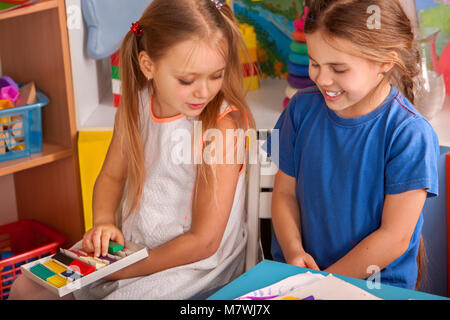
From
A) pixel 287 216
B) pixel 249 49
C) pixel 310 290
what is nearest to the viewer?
pixel 310 290

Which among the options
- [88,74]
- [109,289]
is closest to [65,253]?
[109,289]

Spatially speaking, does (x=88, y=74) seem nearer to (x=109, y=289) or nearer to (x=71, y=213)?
(x=71, y=213)

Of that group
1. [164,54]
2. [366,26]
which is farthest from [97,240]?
[366,26]

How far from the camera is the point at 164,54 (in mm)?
1052

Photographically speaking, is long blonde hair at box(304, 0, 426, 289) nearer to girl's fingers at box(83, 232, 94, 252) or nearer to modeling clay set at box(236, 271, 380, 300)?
modeling clay set at box(236, 271, 380, 300)

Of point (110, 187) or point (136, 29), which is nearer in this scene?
point (136, 29)

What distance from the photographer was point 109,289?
1124mm

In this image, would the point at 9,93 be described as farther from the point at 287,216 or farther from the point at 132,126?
the point at 287,216

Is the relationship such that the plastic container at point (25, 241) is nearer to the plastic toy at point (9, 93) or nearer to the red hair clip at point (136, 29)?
the plastic toy at point (9, 93)

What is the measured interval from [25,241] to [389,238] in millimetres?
1120

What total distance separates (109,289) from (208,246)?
214mm

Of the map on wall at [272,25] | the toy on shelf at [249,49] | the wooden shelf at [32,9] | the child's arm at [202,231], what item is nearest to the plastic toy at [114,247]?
the child's arm at [202,231]

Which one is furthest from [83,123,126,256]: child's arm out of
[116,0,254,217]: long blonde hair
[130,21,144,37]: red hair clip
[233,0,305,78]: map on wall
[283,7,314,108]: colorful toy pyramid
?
[233,0,305,78]: map on wall

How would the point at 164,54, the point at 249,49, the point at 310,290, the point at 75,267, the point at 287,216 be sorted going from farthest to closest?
1. the point at 249,49
2. the point at 287,216
3. the point at 164,54
4. the point at 75,267
5. the point at 310,290
